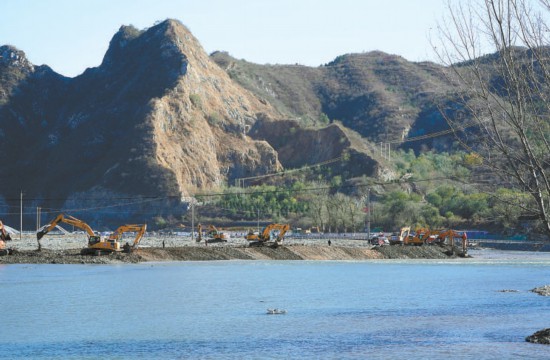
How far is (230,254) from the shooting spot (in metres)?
87.1

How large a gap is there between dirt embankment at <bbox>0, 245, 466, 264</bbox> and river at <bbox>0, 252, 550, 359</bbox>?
239 inches

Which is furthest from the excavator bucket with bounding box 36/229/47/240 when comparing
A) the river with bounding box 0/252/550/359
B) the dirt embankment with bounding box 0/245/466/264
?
the river with bounding box 0/252/550/359

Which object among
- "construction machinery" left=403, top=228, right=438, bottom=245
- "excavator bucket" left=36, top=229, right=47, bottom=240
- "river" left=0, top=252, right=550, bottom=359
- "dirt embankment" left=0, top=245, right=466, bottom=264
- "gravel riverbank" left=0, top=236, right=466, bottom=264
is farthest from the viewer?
"construction machinery" left=403, top=228, right=438, bottom=245

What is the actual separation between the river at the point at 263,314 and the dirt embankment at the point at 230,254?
6.08m

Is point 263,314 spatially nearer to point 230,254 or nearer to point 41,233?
point 41,233

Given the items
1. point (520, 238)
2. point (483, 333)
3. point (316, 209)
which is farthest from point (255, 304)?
point (316, 209)

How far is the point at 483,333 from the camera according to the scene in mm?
33094

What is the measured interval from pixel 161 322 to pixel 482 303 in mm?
16755

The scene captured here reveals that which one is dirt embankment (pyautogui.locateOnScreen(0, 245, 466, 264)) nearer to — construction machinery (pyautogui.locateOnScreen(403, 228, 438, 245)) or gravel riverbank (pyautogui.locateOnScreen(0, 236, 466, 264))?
gravel riverbank (pyautogui.locateOnScreen(0, 236, 466, 264))

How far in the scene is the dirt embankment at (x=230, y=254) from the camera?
76.1 m

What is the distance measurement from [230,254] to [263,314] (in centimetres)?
4760

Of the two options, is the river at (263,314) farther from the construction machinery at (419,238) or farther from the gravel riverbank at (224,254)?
the construction machinery at (419,238)

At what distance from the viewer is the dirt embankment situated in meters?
76.1

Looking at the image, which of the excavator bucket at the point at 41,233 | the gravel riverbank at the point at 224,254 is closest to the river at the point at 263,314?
the excavator bucket at the point at 41,233
